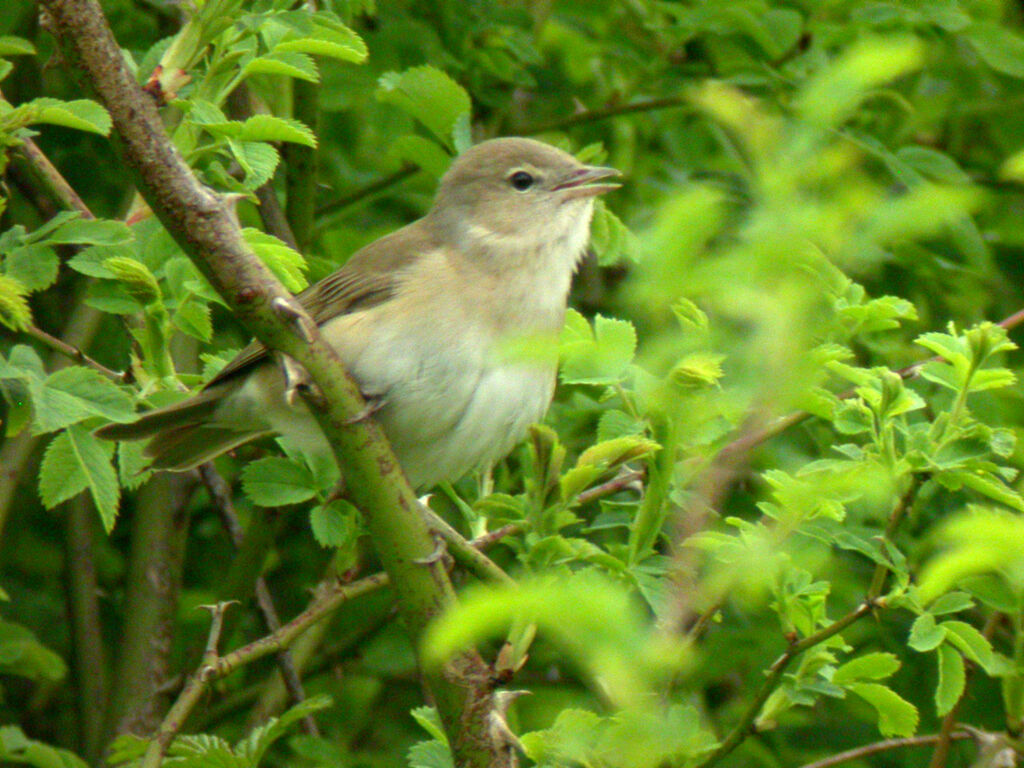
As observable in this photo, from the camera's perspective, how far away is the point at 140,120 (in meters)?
2.10

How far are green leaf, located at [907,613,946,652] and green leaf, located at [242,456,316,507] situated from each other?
1.33 m

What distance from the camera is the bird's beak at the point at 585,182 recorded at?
3.70 meters

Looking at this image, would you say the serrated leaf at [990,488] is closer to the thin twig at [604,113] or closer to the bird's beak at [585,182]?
the bird's beak at [585,182]

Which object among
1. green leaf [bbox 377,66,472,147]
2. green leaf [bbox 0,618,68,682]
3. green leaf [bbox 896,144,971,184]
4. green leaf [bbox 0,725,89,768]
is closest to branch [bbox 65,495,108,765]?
green leaf [bbox 0,618,68,682]

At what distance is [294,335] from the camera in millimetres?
2100

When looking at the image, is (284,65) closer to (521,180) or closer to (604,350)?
(604,350)

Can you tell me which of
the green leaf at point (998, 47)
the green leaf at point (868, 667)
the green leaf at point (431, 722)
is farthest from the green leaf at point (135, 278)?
the green leaf at point (998, 47)

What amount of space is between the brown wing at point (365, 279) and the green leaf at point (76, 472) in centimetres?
109

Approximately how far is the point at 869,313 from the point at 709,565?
1.71ft

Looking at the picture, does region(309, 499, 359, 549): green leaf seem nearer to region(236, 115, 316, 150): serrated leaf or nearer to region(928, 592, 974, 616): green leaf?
region(236, 115, 316, 150): serrated leaf


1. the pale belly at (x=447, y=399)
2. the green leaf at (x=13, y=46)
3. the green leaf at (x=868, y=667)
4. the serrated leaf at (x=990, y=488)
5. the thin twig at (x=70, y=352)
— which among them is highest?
the green leaf at (x=13, y=46)

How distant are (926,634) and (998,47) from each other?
2197 mm

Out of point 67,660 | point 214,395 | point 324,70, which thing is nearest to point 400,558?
point 214,395

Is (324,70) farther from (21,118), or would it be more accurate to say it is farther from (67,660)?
(67,660)
